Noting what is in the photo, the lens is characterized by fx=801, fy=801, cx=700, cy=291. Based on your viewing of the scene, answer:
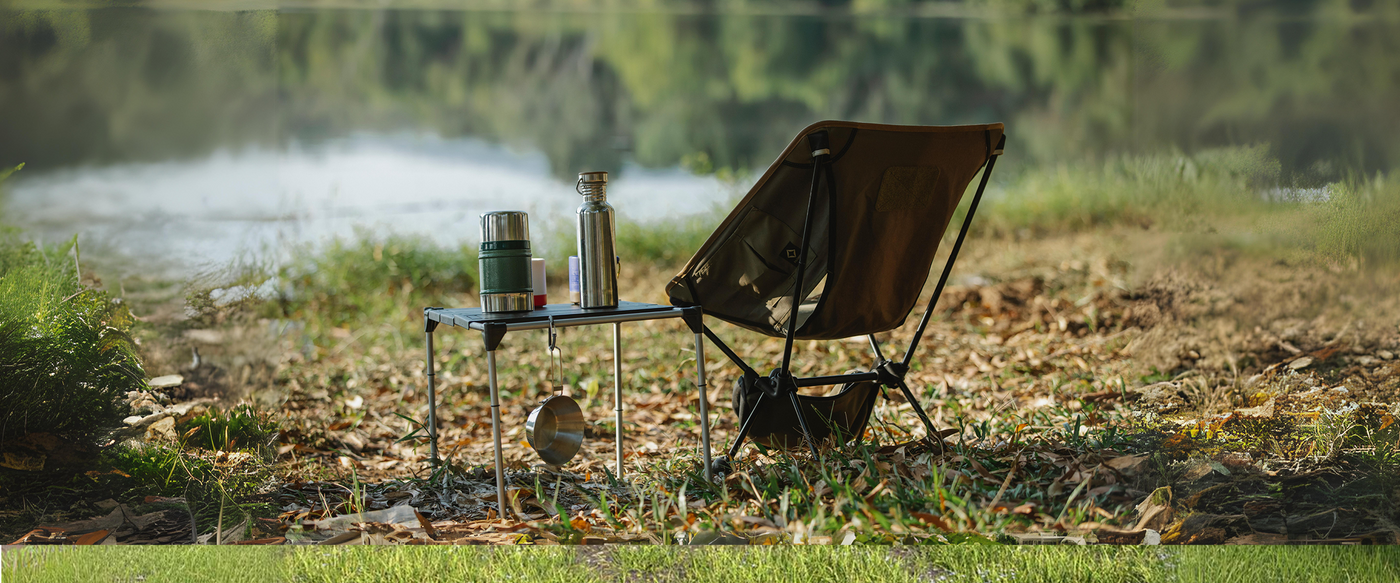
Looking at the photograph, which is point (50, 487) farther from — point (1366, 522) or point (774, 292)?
point (1366, 522)

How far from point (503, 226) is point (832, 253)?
805mm

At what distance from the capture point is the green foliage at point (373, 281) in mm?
4789

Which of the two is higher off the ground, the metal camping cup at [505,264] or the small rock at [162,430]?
the metal camping cup at [505,264]

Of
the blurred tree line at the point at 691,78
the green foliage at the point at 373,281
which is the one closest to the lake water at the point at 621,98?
the blurred tree line at the point at 691,78

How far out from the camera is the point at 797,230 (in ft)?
6.81

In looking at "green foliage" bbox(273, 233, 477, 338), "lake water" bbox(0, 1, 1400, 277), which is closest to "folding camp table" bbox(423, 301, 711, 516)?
"green foliage" bbox(273, 233, 477, 338)

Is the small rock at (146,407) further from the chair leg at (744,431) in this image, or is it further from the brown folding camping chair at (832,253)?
the chair leg at (744,431)

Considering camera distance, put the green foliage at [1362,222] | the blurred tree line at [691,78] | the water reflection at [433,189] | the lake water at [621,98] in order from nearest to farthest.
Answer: the green foliage at [1362,222]
the water reflection at [433,189]
the lake water at [621,98]
the blurred tree line at [691,78]

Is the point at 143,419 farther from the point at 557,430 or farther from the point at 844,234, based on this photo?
the point at 844,234

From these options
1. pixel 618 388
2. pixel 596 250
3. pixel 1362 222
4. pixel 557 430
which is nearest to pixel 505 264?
pixel 596 250

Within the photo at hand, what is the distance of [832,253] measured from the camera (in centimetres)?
199

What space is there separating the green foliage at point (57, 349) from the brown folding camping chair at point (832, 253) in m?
1.55

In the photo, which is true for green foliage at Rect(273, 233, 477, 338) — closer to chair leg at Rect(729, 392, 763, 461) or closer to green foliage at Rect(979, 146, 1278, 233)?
chair leg at Rect(729, 392, 763, 461)

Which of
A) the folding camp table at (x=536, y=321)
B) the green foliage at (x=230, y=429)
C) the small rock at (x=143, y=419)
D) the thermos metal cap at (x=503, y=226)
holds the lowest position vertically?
the green foliage at (x=230, y=429)
